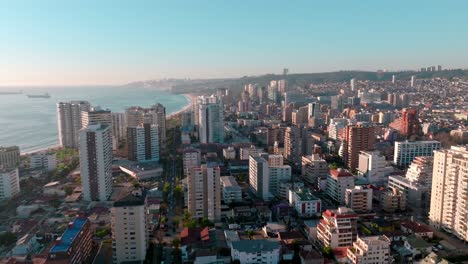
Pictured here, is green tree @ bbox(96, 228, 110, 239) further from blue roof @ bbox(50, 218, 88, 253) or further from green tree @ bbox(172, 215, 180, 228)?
green tree @ bbox(172, 215, 180, 228)

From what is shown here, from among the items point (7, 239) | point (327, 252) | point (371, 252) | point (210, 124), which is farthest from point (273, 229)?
A: point (210, 124)

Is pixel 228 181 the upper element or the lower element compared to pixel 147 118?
lower

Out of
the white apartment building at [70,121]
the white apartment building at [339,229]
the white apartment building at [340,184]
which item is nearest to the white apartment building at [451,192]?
the white apartment building at [339,229]

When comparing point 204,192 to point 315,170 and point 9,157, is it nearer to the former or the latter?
point 315,170

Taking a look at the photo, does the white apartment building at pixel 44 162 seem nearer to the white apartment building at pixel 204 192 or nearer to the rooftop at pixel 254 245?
the white apartment building at pixel 204 192

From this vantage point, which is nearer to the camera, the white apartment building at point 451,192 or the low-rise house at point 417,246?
the low-rise house at point 417,246

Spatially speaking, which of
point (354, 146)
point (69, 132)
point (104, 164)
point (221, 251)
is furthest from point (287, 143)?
point (69, 132)

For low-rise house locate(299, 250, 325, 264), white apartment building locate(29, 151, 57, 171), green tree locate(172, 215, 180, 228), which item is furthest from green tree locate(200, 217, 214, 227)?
white apartment building locate(29, 151, 57, 171)
